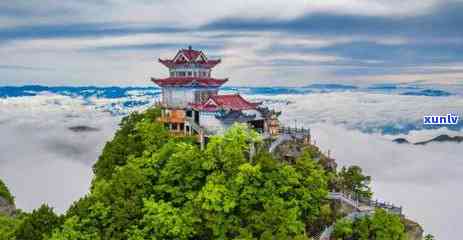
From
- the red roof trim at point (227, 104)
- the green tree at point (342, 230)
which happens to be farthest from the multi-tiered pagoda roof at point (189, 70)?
the green tree at point (342, 230)

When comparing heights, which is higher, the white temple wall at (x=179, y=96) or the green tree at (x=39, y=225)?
the white temple wall at (x=179, y=96)

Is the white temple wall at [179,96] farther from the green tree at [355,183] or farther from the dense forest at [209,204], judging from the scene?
the green tree at [355,183]

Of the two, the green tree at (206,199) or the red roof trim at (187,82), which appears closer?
the green tree at (206,199)

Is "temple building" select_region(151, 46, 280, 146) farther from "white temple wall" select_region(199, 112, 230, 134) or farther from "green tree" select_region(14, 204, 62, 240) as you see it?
"green tree" select_region(14, 204, 62, 240)

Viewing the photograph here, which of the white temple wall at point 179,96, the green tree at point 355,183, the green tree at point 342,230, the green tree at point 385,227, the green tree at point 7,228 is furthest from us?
the white temple wall at point 179,96

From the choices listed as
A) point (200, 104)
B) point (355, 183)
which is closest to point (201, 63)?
point (200, 104)

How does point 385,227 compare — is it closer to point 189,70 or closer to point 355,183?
point 355,183

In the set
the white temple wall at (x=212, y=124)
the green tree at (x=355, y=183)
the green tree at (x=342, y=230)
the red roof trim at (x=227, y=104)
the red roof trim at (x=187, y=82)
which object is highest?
the red roof trim at (x=187, y=82)
